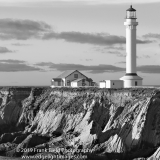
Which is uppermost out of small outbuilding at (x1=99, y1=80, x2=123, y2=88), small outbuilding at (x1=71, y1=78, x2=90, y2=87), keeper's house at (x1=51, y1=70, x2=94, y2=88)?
keeper's house at (x1=51, y1=70, x2=94, y2=88)

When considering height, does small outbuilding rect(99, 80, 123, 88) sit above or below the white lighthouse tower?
below

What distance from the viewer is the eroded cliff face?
159 ft

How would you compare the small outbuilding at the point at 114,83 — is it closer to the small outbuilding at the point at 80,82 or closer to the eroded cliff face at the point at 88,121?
the eroded cliff face at the point at 88,121

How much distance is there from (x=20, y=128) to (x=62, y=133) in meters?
9.87

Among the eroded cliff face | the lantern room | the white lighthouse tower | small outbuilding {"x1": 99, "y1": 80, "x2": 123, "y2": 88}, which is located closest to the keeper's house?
the eroded cliff face

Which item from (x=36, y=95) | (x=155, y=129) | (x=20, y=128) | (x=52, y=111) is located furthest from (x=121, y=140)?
(x=36, y=95)

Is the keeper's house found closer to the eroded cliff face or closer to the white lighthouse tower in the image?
the eroded cliff face

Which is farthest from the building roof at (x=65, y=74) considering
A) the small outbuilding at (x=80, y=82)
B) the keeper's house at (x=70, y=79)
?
the small outbuilding at (x=80, y=82)

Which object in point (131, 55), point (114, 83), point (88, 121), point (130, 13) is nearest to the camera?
point (88, 121)

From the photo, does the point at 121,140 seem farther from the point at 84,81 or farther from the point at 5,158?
the point at 84,81

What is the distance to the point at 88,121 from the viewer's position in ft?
182

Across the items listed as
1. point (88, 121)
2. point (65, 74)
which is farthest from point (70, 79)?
point (88, 121)

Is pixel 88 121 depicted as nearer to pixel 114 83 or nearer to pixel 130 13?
pixel 114 83

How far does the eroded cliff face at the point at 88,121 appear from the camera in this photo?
48.5 meters
